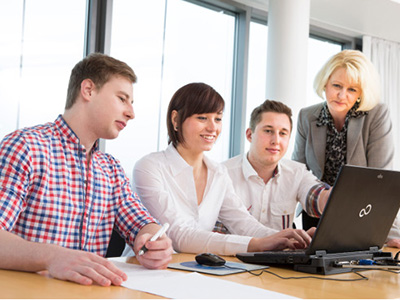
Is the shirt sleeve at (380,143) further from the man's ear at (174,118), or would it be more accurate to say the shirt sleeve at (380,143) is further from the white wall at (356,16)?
the white wall at (356,16)

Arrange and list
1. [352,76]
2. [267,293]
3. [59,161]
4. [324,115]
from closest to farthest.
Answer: [267,293] → [59,161] → [352,76] → [324,115]

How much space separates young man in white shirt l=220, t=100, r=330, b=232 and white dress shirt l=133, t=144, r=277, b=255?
27cm

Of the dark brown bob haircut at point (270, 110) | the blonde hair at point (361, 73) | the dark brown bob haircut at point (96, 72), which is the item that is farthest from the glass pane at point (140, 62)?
the dark brown bob haircut at point (96, 72)

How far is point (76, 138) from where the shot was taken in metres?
1.70

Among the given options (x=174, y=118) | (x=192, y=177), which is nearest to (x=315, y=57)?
(x=174, y=118)

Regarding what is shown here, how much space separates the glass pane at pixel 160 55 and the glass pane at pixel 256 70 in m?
0.27

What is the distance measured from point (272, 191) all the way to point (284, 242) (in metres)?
0.85

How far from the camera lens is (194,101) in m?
2.27

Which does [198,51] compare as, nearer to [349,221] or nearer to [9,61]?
[9,61]

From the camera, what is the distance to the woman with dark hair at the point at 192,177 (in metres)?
2.07

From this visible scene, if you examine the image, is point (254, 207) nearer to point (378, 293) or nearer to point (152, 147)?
point (378, 293)

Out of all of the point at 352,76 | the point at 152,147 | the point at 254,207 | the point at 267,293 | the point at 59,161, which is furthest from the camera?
the point at 152,147

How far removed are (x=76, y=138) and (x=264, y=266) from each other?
0.70 m

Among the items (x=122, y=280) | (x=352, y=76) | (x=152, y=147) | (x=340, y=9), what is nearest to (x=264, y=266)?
(x=122, y=280)
